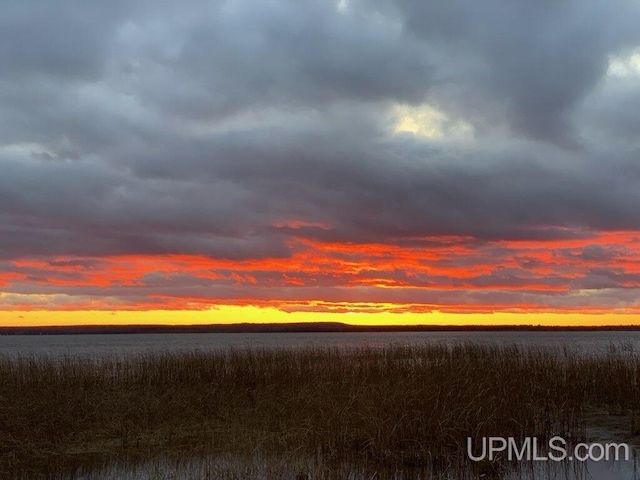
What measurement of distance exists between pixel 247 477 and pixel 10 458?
18.4ft

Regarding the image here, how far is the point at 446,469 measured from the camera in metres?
10.2

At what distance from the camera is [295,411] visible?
15.0 meters

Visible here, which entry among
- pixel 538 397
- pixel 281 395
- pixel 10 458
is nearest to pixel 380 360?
pixel 281 395

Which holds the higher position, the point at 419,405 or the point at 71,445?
the point at 419,405

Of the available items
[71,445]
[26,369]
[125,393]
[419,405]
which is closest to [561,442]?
Answer: [419,405]

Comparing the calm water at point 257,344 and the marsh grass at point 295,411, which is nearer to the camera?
the marsh grass at point 295,411

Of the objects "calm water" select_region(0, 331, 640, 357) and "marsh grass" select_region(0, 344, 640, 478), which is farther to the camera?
"calm water" select_region(0, 331, 640, 357)

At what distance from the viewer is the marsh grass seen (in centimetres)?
1120

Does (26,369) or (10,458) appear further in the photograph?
(26,369)

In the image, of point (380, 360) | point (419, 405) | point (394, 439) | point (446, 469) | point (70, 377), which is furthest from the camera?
point (380, 360)

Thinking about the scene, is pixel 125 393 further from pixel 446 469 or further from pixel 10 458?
pixel 446 469

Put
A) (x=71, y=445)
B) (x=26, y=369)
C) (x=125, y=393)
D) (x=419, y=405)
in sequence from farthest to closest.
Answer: (x=26, y=369), (x=125, y=393), (x=71, y=445), (x=419, y=405)

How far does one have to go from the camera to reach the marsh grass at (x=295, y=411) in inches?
441

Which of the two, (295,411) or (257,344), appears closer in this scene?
(295,411)
